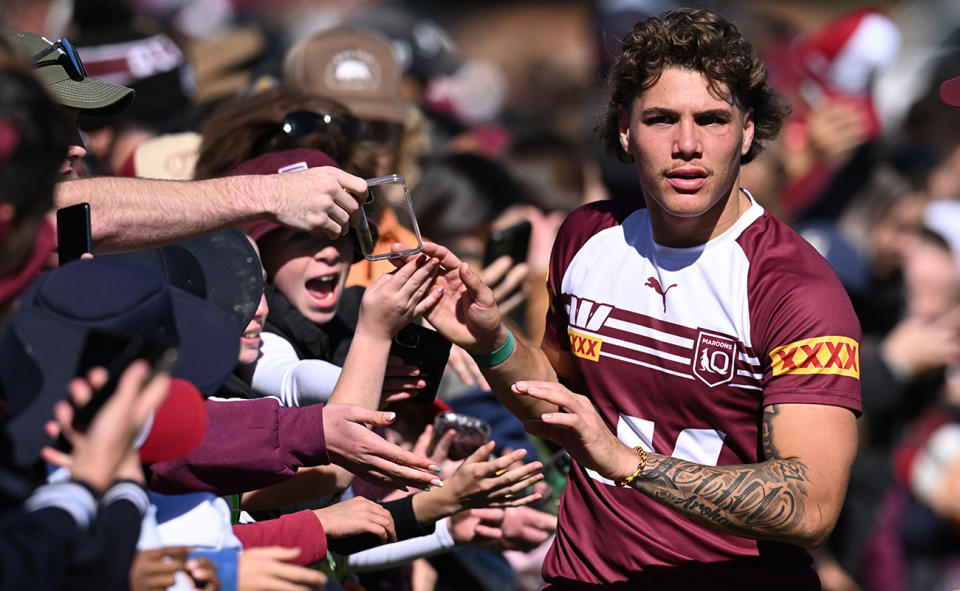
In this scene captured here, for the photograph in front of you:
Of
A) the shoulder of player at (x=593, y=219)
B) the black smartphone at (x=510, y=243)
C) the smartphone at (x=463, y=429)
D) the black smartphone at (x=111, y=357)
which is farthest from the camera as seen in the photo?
the black smartphone at (x=510, y=243)

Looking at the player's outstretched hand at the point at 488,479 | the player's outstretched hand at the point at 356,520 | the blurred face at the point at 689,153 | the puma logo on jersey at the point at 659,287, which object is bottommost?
the player's outstretched hand at the point at 356,520

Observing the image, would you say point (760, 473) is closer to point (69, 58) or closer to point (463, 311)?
point (463, 311)

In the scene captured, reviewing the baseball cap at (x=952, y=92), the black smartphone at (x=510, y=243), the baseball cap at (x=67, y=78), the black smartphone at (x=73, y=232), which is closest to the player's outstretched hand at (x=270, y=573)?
the black smartphone at (x=73, y=232)

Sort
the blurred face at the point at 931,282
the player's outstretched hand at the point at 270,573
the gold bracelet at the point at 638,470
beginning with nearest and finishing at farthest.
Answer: the player's outstretched hand at the point at 270,573 → the gold bracelet at the point at 638,470 → the blurred face at the point at 931,282

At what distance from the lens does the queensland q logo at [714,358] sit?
3.36 meters

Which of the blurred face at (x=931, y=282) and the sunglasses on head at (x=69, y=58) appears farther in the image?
the blurred face at (x=931, y=282)

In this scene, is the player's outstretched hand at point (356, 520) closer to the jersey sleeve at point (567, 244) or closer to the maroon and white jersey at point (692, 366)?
the maroon and white jersey at point (692, 366)

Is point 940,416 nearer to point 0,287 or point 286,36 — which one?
point 0,287

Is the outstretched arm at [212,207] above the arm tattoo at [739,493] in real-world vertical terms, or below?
above

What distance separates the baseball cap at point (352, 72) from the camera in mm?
5926

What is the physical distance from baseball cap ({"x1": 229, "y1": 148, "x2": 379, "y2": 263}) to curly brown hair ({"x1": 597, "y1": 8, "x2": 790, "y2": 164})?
0.95 meters

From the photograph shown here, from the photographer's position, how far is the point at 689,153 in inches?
134

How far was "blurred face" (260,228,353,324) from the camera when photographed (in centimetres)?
395

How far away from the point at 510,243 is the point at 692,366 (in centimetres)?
174
